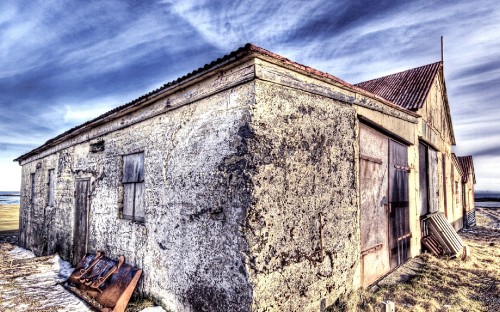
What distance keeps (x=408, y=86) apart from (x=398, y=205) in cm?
540

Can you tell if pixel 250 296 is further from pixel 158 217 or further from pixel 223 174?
pixel 158 217

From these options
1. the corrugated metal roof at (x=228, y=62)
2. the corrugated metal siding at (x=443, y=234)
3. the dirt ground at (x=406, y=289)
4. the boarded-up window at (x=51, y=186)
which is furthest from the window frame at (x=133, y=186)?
the corrugated metal siding at (x=443, y=234)

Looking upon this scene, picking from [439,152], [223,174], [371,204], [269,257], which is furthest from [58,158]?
[439,152]

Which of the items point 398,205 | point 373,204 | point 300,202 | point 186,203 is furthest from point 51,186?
point 398,205

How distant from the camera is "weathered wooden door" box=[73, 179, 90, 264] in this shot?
712 centimetres

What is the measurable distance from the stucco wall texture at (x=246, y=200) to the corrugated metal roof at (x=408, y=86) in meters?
5.04

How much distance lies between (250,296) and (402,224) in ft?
17.7

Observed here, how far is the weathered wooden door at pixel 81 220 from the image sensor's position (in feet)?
23.4

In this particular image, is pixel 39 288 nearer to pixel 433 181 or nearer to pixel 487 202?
pixel 433 181

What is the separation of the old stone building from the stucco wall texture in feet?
0.06

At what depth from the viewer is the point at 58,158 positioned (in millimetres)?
9047

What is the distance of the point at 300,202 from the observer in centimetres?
389

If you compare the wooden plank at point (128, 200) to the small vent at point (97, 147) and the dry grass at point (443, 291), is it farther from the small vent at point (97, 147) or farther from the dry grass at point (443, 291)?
the dry grass at point (443, 291)

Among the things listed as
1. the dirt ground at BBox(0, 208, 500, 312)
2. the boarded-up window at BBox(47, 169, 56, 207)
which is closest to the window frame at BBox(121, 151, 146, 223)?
the dirt ground at BBox(0, 208, 500, 312)
